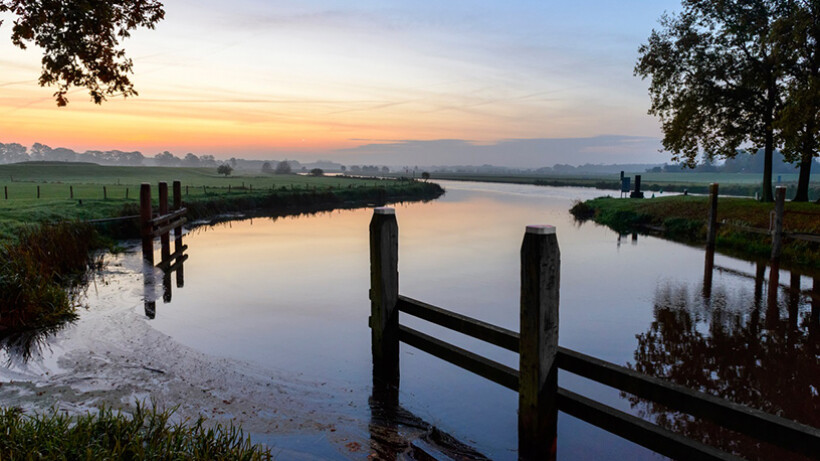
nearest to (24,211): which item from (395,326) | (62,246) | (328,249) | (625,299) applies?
(62,246)

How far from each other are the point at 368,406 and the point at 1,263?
830cm

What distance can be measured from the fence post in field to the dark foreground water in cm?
36

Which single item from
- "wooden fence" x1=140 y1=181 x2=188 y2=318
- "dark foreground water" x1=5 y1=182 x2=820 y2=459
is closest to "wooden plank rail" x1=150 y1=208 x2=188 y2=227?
"wooden fence" x1=140 y1=181 x2=188 y2=318

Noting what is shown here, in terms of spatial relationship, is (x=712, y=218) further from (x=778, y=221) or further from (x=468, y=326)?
(x=468, y=326)

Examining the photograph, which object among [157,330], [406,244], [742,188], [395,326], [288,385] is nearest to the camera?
[395,326]

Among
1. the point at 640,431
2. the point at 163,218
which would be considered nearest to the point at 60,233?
the point at 163,218

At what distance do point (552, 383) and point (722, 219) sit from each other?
79.8 feet

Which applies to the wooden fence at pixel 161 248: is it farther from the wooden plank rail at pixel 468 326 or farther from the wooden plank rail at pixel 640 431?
the wooden plank rail at pixel 640 431

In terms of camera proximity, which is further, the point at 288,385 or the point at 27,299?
the point at 27,299

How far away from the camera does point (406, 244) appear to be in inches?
969

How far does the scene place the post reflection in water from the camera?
12545 millimetres

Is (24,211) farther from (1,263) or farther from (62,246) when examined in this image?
(1,263)

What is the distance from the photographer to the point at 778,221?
704 inches

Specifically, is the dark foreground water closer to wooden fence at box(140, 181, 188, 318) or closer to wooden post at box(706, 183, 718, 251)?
wooden fence at box(140, 181, 188, 318)
